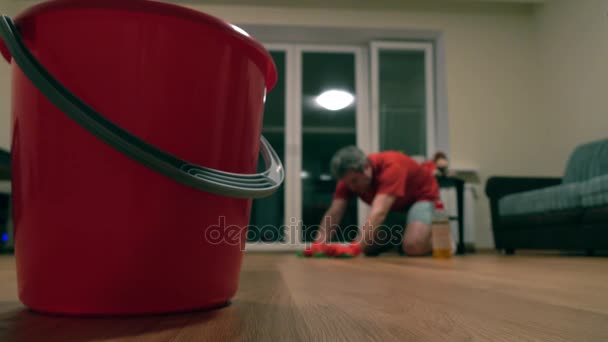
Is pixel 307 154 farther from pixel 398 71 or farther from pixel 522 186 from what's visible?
pixel 522 186

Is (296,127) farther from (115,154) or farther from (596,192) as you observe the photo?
(115,154)

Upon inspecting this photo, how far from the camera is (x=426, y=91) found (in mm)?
3973

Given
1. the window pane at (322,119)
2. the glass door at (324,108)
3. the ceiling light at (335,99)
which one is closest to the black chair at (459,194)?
the glass door at (324,108)

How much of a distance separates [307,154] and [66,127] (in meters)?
4.52

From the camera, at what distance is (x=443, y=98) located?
154 inches

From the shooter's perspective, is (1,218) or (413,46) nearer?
(1,218)

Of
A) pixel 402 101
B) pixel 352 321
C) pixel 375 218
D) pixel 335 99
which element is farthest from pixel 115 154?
pixel 335 99

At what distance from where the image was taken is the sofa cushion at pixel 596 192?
2.23 meters

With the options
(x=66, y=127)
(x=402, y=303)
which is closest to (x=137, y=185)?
(x=66, y=127)

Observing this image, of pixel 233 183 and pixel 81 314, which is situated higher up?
pixel 233 183

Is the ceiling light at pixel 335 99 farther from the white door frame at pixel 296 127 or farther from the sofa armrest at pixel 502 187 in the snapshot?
the sofa armrest at pixel 502 187

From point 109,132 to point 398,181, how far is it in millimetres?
2065

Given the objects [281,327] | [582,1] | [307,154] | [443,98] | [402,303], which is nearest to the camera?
[281,327]

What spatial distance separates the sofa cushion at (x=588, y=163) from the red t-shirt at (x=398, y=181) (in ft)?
3.39
